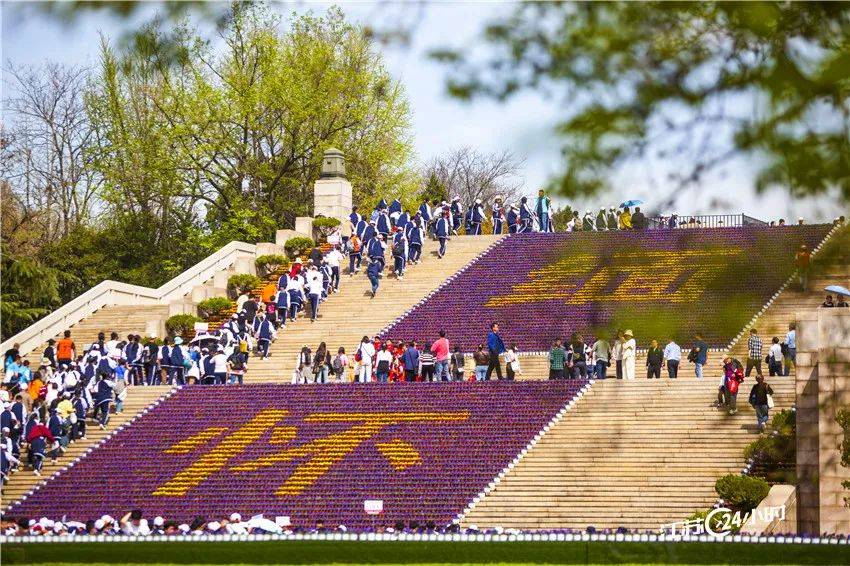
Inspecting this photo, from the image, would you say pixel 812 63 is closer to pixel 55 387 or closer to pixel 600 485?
pixel 600 485

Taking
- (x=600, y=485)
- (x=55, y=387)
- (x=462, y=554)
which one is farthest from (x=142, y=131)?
(x=462, y=554)

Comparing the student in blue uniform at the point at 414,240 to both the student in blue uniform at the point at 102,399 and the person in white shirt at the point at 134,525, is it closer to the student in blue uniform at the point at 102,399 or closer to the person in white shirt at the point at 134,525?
the student in blue uniform at the point at 102,399

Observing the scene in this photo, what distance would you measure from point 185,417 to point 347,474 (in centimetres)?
539

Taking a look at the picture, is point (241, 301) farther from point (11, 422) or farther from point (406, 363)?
point (11, 422)

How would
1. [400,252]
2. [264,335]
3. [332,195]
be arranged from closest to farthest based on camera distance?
[264,335]
[400,252]
[332,195]

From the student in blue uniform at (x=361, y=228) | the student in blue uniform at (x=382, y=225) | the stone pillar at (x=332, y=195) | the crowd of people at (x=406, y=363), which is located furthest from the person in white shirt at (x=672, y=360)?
the stone pillar at (x=332, y=195)

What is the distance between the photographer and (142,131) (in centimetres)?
4500

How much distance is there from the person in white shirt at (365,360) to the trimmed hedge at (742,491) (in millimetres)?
11678

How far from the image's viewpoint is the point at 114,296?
45.0 m

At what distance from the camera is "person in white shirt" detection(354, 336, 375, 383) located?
35406 millimetres

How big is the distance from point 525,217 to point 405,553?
26.0m

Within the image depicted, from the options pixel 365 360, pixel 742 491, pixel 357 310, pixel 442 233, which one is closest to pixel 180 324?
pixel 357 310

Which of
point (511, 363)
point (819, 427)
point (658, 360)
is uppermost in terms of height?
point (658, 360)

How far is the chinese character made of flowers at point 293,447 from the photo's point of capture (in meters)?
29.5
